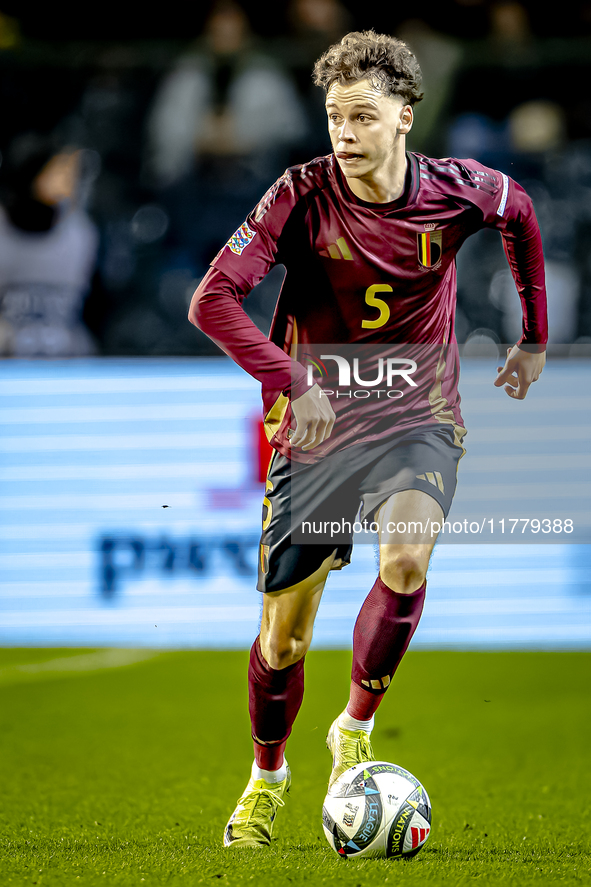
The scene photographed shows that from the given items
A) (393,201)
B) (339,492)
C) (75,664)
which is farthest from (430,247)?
(75,664)

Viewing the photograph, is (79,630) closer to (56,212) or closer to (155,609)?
(155,609)

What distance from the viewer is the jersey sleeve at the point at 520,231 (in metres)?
2.90

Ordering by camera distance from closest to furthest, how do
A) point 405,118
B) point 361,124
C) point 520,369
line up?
1. point 361,124
2. point 405,118
3. point 520,369

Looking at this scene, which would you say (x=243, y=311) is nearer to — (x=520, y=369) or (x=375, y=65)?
(x=375, y=65)

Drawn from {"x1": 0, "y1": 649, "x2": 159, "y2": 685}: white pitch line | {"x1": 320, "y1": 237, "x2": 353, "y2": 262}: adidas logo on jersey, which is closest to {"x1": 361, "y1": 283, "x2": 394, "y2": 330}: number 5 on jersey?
{"x1": 320, "y1": 237, "x2": 353, "y2": 262}: adidas logo on jersey

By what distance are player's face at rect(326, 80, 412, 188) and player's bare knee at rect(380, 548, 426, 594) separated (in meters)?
1.07

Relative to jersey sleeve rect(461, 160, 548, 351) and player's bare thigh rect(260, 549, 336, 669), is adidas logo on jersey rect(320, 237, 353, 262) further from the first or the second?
player's bare thigh rect(260, 549, 336, 669)

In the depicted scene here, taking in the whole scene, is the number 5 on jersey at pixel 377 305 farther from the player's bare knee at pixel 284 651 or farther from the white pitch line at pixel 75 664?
the white pitch line at pixel 75 664

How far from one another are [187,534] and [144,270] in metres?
1.55

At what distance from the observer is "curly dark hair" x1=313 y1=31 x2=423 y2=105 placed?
265cm

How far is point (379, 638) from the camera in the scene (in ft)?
8.97

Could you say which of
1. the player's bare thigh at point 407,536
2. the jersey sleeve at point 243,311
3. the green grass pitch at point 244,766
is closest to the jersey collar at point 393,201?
the jersey sleeve at point 243,311

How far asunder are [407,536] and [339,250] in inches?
33.8

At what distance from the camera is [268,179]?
538cm
